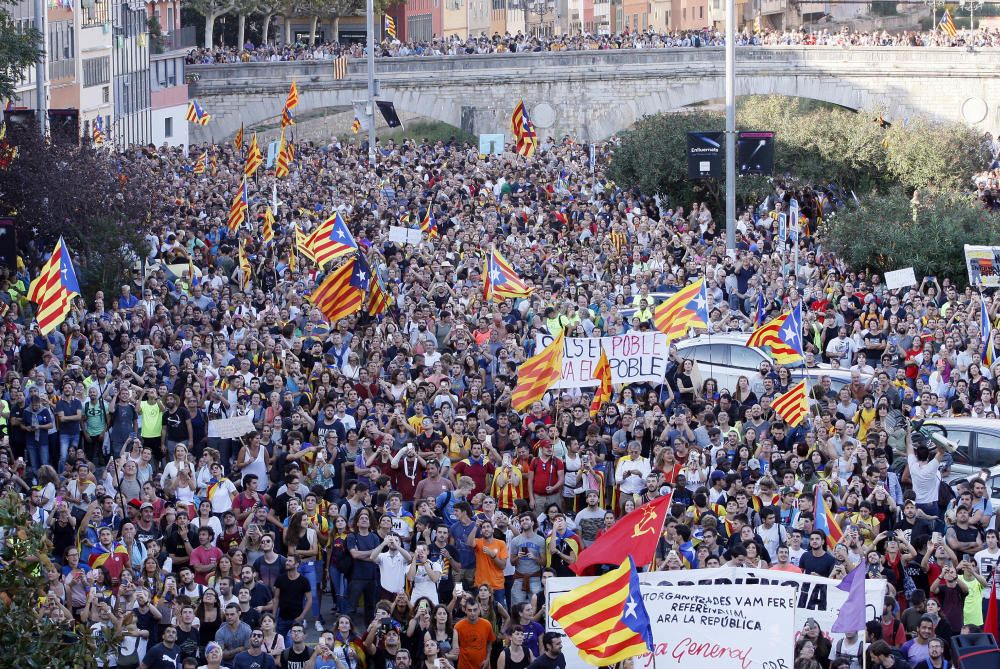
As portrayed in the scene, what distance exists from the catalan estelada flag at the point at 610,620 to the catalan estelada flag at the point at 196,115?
48014 mm

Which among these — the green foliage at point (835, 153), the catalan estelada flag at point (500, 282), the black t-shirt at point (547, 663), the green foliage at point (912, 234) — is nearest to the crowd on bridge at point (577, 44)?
the green foliage at point (835, 153)

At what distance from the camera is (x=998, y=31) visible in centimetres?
6297

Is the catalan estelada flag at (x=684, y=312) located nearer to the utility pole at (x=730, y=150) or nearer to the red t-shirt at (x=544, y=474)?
the red t-shirt at (x=544, y=474)

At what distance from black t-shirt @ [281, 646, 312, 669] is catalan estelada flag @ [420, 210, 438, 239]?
65.3 ft

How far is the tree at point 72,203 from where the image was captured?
95.7ft

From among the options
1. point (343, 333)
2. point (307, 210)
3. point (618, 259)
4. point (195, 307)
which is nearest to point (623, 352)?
point (343, 333)

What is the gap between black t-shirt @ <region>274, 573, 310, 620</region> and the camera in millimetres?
15773

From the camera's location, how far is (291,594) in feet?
51.8

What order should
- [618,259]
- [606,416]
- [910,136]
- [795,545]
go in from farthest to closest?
[910,136] → [618,259] → [606,416] → [795,545]

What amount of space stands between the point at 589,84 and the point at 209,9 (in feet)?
66.6

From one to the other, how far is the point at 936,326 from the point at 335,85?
4241 cm

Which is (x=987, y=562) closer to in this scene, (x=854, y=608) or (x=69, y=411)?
(x=854, y=608)

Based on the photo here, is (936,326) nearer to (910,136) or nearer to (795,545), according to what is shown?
(795,545)

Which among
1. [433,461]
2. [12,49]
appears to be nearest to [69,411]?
[433,461]
